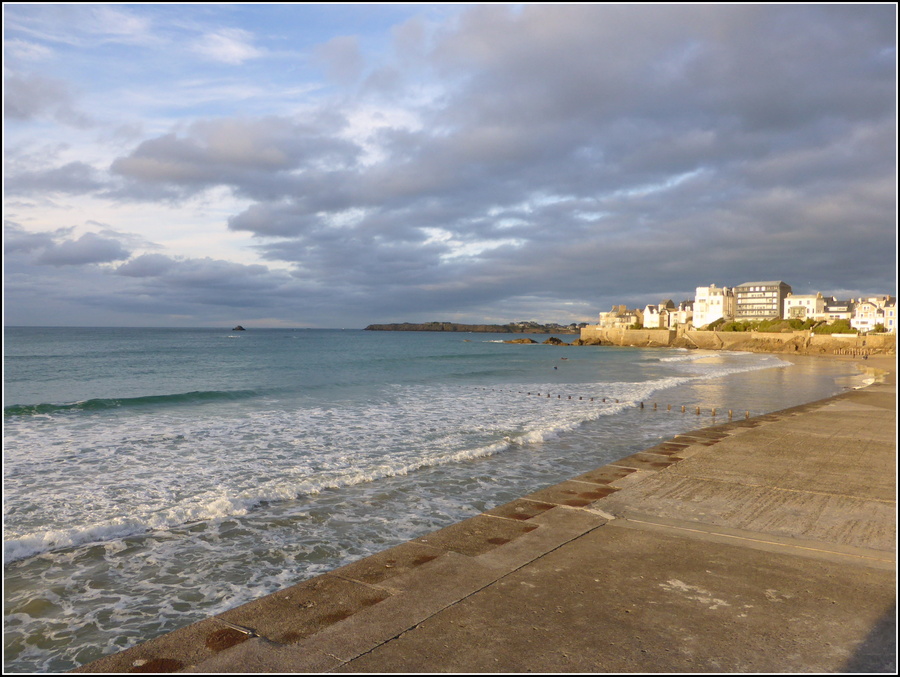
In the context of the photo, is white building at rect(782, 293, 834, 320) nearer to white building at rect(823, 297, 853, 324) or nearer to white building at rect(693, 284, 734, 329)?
white building at rect(823, 297, 853, 324)

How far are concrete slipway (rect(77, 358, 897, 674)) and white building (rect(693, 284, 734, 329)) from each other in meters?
130

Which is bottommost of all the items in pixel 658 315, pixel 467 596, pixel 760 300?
pixel 467 596

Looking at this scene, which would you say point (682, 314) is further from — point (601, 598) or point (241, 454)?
point (601, 598)

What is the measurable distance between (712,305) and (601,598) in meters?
134

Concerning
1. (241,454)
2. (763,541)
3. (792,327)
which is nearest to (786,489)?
(763,541)

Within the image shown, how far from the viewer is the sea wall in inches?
2822

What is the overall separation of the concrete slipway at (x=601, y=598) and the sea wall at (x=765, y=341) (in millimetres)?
62830

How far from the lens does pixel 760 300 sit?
448ft

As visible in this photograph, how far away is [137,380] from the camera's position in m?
33.4

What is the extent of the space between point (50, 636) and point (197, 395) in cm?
2244

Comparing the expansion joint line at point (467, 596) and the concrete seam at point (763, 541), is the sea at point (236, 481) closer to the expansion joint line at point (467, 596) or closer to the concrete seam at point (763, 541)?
the expansion joint line at point (467, 596)

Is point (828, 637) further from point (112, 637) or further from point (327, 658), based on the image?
point (112, 637)

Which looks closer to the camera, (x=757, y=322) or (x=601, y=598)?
(x=601, y=598)

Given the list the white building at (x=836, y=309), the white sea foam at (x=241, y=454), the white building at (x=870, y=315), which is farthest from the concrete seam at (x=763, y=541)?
the white building at (x=836, y=309)
